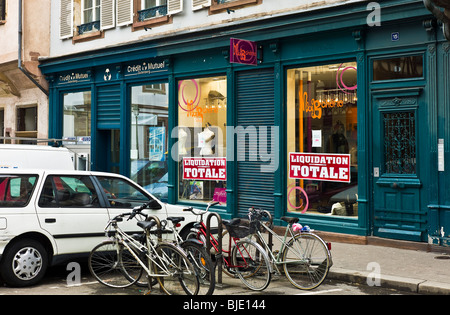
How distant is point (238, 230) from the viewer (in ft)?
25.1

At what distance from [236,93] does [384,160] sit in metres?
3.97

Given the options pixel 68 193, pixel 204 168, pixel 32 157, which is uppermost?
pixel 32 157

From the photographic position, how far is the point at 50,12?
18.2 m

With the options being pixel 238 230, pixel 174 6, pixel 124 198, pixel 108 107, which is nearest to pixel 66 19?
pixel 108 107

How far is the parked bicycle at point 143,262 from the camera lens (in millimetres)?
6688

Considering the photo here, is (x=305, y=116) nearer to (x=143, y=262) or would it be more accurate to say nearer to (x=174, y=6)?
(x=174, y=6)

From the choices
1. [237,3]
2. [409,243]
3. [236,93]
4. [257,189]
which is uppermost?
[237,3]

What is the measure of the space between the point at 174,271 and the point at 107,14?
11.1 m

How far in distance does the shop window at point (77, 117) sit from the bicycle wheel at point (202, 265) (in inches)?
428

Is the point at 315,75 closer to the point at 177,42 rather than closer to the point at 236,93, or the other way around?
the point at 236,93

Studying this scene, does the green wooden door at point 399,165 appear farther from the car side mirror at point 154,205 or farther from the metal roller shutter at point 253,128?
the car side mirror at point 154,205

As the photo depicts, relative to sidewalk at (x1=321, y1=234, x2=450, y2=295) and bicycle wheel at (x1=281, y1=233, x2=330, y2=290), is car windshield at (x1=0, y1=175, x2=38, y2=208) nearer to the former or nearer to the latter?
bicycle wheel at (x1=281, y1=233, x2=330, y2=290)

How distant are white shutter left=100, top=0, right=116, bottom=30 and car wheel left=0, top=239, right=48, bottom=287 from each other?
380 inches

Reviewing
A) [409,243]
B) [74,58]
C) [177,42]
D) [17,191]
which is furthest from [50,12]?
[409,243]
